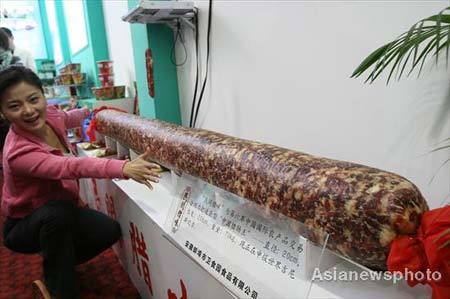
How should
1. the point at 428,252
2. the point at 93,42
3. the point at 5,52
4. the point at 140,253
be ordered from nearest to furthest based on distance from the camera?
the point at 428,252 → the point at 140,253 → the point at 5,52 → the point at 93,42

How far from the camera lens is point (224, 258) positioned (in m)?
0.72

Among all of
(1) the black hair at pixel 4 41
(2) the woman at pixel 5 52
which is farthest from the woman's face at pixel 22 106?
(1) the black hair at pixel 4 41

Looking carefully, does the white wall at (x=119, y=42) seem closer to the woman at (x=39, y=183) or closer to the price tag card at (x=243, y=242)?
the woman at (x=39, y=183)

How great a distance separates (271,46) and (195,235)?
30.8 inches

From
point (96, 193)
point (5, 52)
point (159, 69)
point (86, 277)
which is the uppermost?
point (5, 52)

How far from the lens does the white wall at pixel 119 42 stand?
8.59 ft

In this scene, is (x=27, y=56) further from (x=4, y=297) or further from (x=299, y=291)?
(x=299, y=291)

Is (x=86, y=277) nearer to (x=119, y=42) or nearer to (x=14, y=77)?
(x=14, y=77)

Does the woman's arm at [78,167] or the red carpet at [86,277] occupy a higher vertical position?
the woman's arm at [78,167]

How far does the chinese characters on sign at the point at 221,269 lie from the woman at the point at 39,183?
342 millimetres

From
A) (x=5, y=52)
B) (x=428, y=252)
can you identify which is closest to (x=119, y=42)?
(x=5, y=52)

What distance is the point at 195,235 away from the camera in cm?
82

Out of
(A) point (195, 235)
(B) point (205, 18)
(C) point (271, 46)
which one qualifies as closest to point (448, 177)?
(A) point (195, 235)

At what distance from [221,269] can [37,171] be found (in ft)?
2.40
